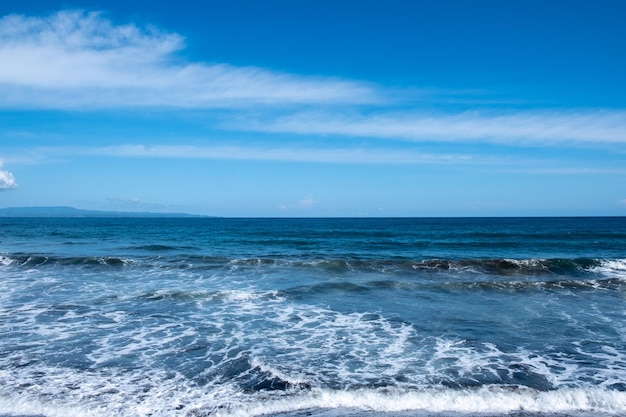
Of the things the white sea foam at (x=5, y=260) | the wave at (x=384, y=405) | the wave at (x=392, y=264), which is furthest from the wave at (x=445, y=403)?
the white sea foam at (x=5, y=260)

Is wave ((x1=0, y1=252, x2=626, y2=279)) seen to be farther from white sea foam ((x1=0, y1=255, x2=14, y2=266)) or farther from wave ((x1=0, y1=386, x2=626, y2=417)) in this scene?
wave ((x1=0, y1=386, x2=626, y2=417))

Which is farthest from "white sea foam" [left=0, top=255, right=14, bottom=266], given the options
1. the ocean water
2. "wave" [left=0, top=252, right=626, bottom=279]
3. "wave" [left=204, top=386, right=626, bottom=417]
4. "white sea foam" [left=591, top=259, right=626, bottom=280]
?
"white sea foam" [left=591, top=259, right=626, bottom=280]

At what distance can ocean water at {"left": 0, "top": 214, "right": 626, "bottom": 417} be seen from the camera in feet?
25.6

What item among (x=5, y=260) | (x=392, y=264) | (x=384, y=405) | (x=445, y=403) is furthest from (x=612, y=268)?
(x=5, y=260)

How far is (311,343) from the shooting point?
1127 centimetres

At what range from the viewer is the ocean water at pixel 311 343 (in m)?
7.80

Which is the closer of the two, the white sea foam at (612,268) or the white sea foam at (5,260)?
the white sea foam at (612,268)

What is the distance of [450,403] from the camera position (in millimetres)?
7773

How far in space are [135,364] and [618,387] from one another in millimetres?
10102

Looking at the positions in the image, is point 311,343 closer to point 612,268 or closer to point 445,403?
point 445,403

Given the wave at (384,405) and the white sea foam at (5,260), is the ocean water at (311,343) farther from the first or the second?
the white sea foam at (5,260)

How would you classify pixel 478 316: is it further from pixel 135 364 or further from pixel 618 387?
pixel 135 364

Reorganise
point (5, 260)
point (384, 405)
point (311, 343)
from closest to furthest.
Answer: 1. point (384, 405)
2. point (311, 343)
3. point (5, 260)

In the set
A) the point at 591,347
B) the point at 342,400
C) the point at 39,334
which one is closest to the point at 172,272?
the point at 39,334
